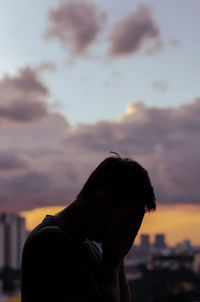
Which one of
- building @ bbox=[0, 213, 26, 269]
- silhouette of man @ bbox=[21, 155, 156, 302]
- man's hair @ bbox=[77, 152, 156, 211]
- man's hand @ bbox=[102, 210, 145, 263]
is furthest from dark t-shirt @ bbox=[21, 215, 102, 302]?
building @ bbox=[0, 213, 26, 269]

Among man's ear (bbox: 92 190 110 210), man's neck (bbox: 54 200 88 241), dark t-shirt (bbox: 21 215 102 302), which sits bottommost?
dark t-shirt (bbox: 21 215 102 302)

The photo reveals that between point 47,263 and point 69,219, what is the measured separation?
31 cm

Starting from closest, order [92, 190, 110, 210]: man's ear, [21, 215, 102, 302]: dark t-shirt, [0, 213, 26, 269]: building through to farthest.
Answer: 1. [21, 215, 102, 302]: dark t-shirt
2. [92, 190, 110, 210]: man's ear
3. [0, 213, 26, 269]: building

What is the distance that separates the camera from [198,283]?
132875 mm

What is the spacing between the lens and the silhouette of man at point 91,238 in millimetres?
2105

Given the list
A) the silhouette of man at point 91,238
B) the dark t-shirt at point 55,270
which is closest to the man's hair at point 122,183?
the silhouette of man at point 91,238

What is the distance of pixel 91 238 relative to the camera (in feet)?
7.71

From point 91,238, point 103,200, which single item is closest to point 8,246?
point 91,238

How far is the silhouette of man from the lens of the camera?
211cm

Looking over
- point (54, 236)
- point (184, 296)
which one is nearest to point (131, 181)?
point (54, 236)

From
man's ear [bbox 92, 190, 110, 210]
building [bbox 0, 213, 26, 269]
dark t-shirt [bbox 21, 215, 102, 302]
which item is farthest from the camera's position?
building [bbox 0, 213, 26, 269]

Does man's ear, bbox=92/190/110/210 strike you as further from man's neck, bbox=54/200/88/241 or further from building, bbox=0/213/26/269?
building, bbox=0/213/26/269

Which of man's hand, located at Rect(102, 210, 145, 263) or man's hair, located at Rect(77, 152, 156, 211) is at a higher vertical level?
man's hair, located at Rect(77, 152, 156, 211)

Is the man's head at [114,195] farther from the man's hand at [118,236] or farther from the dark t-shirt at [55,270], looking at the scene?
the dark t-shirt at [55,270]
